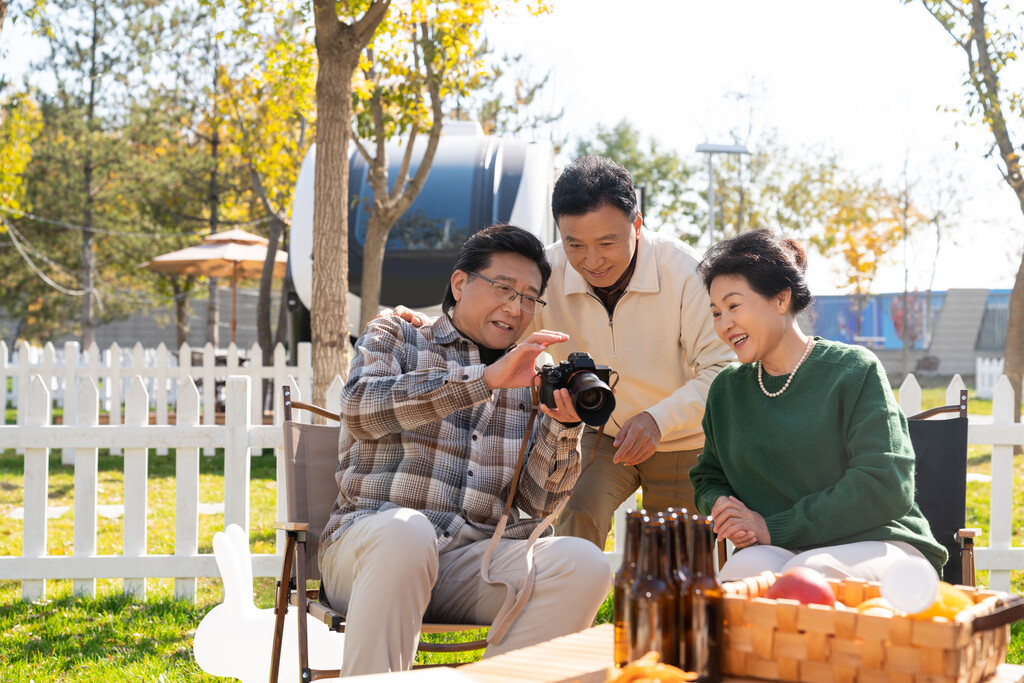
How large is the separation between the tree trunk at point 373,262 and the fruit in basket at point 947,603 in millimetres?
6004

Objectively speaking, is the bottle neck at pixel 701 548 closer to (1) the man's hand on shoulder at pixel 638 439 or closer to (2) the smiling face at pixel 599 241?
(1) the man's hand on shoulder at pixel 638 439

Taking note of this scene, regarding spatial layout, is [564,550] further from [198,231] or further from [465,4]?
[198,231]

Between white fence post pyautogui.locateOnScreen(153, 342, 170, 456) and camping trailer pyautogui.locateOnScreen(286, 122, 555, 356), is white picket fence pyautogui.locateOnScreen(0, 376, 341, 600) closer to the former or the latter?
camping trailer pyautogui.locateOnScreen(286, 122, 555, 356)

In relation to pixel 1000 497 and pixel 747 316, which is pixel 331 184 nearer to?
pixel 747 316

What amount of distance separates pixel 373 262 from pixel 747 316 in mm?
5236

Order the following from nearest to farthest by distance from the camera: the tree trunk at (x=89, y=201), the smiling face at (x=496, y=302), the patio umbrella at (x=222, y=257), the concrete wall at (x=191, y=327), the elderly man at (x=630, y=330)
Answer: the smiling face at (x=496, y=302)
the elderly man at (x=630, y=330)
the patio umbrella at (x=222, y=257)
the tree trunk at (x=89, y=201)
the concrete wall at (x=191, y=327)

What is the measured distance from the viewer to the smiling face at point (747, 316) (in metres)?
2.52

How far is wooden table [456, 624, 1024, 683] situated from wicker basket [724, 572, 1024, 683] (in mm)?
70

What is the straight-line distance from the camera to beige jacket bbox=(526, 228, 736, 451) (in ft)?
10.7

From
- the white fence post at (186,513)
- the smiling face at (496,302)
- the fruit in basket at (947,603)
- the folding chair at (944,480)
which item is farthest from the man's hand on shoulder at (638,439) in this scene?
the white fence post at (186,513)

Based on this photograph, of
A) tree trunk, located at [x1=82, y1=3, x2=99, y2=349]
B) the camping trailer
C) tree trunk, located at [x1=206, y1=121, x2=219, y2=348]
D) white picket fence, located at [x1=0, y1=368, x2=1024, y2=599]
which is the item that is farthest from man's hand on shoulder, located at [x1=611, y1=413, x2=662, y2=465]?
tree trunk, located at [x1=206, y1=121, x2=219, y2=348]

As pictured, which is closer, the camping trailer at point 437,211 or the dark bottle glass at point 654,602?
the dark bottle glass at point 654,602

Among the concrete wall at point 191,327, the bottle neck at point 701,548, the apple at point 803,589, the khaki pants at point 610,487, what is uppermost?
the bottle neck at point 701,548

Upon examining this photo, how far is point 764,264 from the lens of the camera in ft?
8.25
